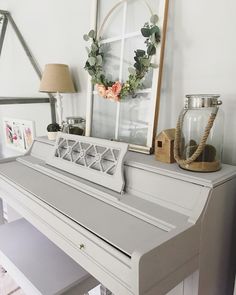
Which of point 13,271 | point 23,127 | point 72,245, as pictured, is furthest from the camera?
point 23,127

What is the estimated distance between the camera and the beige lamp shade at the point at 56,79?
1.67 metres

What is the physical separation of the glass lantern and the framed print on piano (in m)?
0.18

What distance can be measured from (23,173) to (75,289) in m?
0.67

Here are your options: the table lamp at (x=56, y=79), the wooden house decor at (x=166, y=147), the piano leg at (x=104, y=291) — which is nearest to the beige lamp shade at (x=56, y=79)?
the table lamp at (x=56, y=79)

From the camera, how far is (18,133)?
8.57 ft

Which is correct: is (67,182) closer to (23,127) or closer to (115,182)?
(115,182)

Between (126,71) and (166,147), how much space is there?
18.5 inches

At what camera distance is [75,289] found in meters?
1.13

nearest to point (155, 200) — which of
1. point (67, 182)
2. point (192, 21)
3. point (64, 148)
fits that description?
point (67, 182)

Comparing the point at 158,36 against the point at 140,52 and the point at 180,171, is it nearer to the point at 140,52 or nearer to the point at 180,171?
the point at 140,52

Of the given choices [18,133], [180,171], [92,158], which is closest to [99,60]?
[92,158]

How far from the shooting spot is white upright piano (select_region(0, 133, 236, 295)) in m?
0.77

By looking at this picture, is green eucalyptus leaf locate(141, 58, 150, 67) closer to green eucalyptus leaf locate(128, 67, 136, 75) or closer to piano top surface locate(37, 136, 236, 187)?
green eucalyptus leaf locate(128, 67, 136, 75)

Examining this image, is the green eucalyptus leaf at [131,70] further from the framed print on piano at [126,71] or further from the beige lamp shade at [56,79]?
the beige lamp shade at [56,79]
